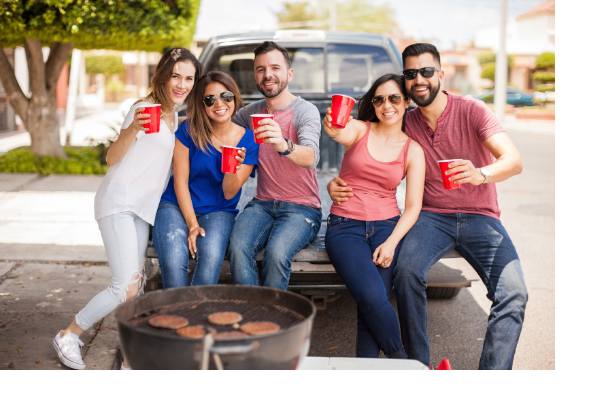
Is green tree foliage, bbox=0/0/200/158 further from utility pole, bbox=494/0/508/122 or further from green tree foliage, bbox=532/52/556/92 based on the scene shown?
green tree foliage, bbox=532/52/556/92

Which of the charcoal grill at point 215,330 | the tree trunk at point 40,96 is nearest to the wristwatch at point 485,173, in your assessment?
the charcoal grill at point 215,330

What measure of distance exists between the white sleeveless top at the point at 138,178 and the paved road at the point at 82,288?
1041mm

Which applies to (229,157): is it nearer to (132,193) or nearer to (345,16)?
(132,193)

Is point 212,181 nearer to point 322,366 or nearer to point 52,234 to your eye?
point 322,366

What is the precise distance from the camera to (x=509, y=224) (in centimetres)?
891

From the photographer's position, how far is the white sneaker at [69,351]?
13.2 ft

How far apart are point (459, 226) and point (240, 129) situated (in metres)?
1.33

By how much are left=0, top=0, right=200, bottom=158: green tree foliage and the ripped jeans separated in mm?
6569

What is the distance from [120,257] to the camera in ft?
12.7

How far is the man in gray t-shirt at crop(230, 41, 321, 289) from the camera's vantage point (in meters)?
4.00

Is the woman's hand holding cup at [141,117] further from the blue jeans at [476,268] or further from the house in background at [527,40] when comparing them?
the house in background at [527,40]

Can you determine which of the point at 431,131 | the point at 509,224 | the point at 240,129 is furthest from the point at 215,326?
the point at 509,224

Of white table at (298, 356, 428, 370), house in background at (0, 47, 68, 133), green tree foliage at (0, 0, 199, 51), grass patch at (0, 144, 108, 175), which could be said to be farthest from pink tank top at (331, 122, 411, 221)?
house in background at (0, 47, 68, 133)

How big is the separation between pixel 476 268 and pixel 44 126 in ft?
32.3
